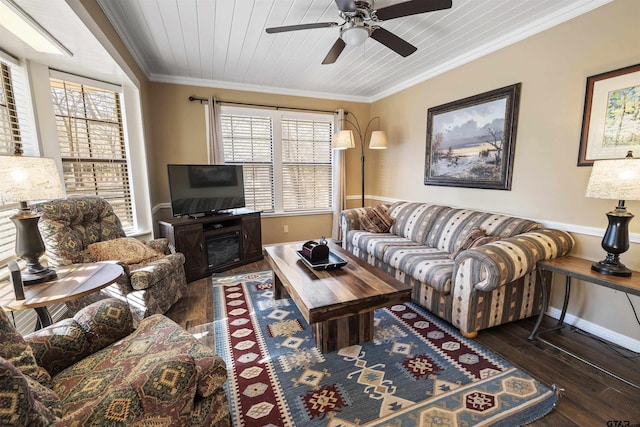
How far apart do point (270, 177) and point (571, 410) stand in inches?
165

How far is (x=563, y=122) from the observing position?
243 cm

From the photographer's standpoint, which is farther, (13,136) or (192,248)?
(192,248)

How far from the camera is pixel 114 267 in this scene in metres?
2.00

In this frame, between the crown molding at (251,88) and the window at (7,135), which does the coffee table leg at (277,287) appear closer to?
the window at (7,135)

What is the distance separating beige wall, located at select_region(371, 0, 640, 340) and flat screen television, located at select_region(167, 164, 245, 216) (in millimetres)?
3081

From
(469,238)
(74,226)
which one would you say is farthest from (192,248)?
(469,238)

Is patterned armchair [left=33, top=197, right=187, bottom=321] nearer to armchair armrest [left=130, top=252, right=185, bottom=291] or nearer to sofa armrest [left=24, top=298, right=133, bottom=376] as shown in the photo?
armchair armrest [left=130, top=252, right=185, bottom=291]

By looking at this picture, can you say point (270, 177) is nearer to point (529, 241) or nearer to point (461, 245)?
point (461, 245)

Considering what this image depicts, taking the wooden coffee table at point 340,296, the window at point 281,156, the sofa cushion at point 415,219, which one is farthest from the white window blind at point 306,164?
the wooden coffee table at point 340,296

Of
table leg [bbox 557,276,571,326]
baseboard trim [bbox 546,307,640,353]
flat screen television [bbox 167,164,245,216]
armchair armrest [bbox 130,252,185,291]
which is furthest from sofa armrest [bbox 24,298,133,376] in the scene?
baseboard trim [bbox 546,307,640,353]

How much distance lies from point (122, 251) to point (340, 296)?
2.06 meters

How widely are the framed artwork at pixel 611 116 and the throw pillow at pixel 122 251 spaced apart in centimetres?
397

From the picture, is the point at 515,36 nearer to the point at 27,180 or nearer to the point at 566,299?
the point at 566,299

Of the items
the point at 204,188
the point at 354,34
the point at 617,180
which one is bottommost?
the point at 204,188
